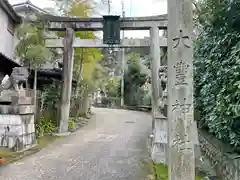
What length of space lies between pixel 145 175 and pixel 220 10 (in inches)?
132

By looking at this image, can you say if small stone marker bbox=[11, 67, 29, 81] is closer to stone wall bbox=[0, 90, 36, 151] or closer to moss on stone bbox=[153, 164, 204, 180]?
stone wall bbox=[0, 90, 36, 151]

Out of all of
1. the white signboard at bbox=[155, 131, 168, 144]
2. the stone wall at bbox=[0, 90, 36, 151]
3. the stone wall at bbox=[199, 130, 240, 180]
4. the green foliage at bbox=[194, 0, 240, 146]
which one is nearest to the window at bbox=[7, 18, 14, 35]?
the stone wall at bbox=[0, 90, 36, 151]

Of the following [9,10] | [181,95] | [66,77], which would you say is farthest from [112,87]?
[181,95]

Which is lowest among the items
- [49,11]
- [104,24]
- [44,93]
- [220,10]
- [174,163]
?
[174,163]

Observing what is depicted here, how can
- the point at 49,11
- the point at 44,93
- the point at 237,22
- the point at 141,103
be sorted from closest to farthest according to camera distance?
1. the point at 237,22
2. the point at 44,93
3. the point at 49,11
4. the point at 141,103

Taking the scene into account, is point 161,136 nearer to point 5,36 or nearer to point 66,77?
point 66,77

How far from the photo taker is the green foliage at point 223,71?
370 centimetres

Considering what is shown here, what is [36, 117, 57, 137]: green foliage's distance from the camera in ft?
31.3

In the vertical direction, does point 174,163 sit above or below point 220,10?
below

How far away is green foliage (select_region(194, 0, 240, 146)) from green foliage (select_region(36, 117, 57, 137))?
6.38m

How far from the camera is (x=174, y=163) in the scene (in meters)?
3.22

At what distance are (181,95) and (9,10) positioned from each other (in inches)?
382

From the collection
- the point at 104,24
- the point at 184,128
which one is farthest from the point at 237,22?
the point at 104,24

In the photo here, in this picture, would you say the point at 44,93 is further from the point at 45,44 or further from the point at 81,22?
the point at 81,22
